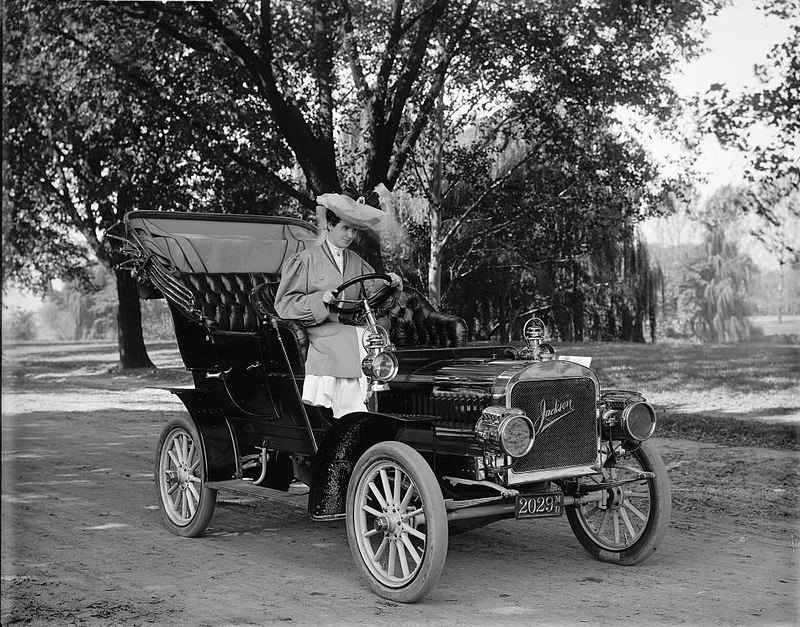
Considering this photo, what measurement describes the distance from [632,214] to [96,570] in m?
9.69

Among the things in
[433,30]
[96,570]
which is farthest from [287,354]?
[433,30]

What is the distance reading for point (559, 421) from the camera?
4.90m

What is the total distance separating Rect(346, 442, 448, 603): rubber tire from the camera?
168 inches

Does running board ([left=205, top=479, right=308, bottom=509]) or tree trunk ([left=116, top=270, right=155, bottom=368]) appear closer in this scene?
running board ([left=205, top=479, right=308, bottom=509])

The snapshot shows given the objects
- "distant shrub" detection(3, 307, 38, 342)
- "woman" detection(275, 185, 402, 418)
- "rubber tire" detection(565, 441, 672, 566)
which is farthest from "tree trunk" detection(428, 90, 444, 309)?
"rubber tire" detection(565, 441, 672, 566)

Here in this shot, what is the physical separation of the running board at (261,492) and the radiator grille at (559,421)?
1201 millimetres

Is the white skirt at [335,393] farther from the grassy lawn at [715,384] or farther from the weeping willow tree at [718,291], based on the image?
the weeping willow tree at [718,291]

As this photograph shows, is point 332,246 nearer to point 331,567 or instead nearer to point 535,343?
point 535,343

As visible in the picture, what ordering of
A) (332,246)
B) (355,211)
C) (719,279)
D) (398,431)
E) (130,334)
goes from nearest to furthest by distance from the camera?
(398,431)
(355,211)
(332,246)
(719,279)
(130,334)

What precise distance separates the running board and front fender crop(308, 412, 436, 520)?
19 cm

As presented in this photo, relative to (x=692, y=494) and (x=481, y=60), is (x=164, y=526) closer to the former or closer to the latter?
(x=692, y=494)

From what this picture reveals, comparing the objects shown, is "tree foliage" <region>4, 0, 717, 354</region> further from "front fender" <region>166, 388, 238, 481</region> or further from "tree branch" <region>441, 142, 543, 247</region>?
"front fender" <region>166, 388, 238, 481</region>

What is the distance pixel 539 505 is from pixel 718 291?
754 centimetres

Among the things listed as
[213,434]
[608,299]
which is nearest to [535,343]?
[213,434]
